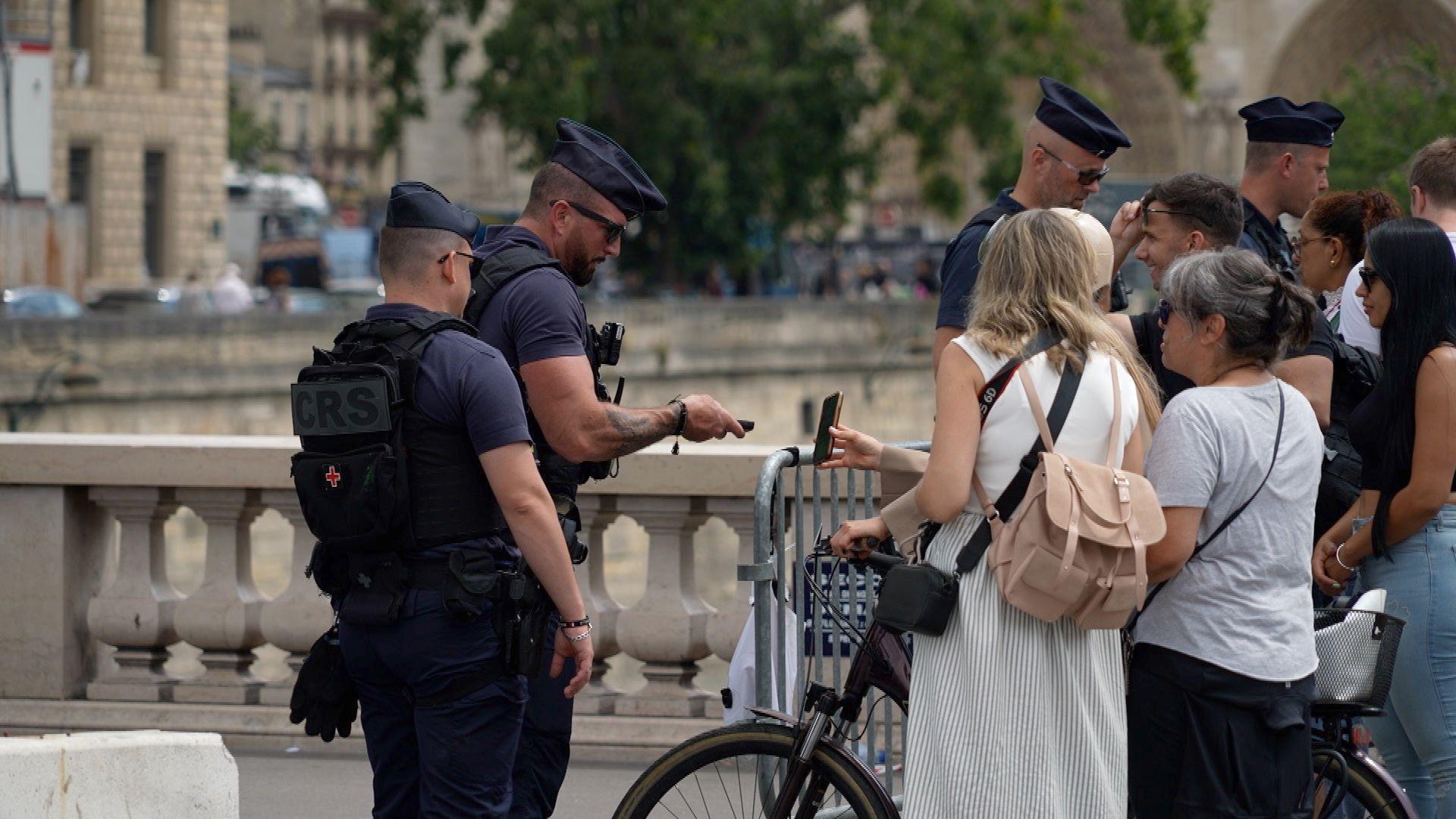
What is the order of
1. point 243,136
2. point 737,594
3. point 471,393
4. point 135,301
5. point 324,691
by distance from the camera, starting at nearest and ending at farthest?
point 471,393 → point 324,691 → point 737,594 → point 135,301 → point 243,136

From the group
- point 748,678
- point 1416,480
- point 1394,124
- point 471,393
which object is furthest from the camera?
point 1394,124

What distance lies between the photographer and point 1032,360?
3830mm

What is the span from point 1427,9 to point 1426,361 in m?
38.2

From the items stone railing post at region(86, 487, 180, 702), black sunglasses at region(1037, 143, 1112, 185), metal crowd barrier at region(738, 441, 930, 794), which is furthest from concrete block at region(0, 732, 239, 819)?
stone railing post at region(86, 487, 180, 702)

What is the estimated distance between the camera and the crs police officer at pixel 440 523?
13.0ft

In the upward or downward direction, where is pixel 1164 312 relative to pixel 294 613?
upward

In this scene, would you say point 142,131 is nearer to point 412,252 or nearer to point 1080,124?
point 1080,124

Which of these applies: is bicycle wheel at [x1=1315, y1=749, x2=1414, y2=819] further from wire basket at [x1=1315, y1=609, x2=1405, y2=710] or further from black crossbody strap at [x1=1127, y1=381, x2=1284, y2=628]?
black crossbody strap at [x1=1127, y1=381, x2=1284, y2=628]

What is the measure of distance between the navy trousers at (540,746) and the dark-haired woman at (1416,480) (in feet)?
6.31

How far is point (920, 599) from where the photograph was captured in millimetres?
3914

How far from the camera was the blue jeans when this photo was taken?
14.7 feet

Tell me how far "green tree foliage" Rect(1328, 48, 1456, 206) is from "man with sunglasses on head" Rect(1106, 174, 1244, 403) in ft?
37.9

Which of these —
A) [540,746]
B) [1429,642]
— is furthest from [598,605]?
[1429,642]

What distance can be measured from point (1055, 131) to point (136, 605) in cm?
372
